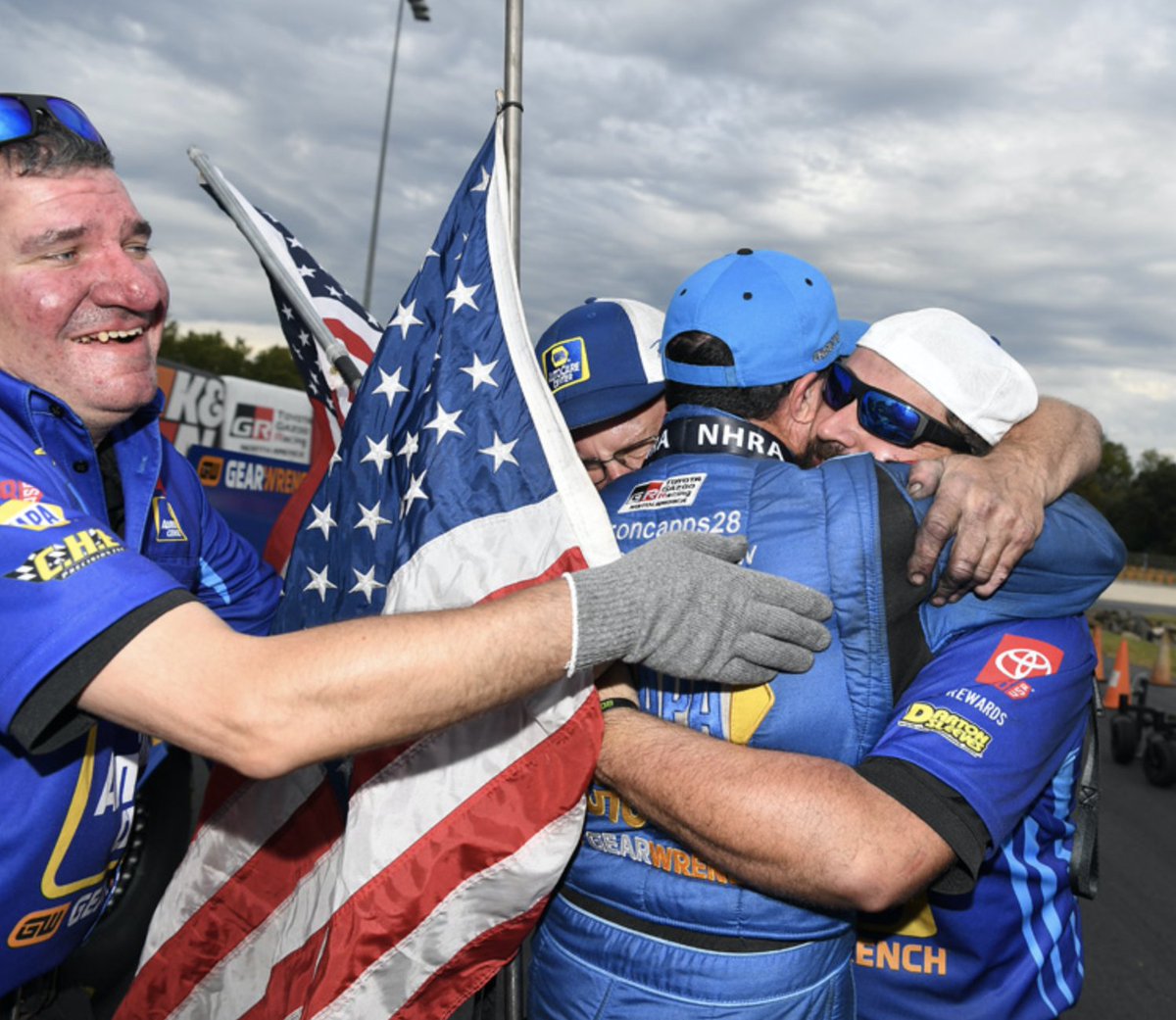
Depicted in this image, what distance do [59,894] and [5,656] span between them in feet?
2.45

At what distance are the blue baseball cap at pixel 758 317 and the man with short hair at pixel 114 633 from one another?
489 mm

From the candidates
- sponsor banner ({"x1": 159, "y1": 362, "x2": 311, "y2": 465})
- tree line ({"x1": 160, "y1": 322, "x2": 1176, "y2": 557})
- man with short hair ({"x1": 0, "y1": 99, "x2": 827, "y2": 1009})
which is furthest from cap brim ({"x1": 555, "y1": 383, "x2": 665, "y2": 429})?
tree line ({"x1": 160, "y1": 322, "x2": 1176, "y2": 557})

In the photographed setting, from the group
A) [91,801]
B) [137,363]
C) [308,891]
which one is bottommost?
[308,891]

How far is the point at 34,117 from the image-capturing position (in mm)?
2027

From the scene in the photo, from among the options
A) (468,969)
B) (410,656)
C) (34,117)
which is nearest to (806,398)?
(410,656)

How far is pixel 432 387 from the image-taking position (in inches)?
84.2

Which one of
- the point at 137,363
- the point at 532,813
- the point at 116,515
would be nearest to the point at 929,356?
the point at 532,813

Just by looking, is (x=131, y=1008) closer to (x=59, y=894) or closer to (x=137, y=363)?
(x=59, y=894)

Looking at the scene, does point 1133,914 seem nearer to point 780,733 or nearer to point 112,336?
point 780,733

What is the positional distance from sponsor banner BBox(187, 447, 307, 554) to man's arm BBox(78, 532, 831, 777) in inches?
312

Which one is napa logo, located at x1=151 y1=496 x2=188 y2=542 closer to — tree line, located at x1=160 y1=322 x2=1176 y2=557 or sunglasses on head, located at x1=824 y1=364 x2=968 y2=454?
sunglasses on head, located at x1=824 y1=364 x2=968 y2=454

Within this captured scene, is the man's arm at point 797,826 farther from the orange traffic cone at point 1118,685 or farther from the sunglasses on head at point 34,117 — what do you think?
the orange traffic cone at point 1118,685

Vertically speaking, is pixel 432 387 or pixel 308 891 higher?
pixel 432 387

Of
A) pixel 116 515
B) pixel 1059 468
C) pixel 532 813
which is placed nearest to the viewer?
pixel 532 813
